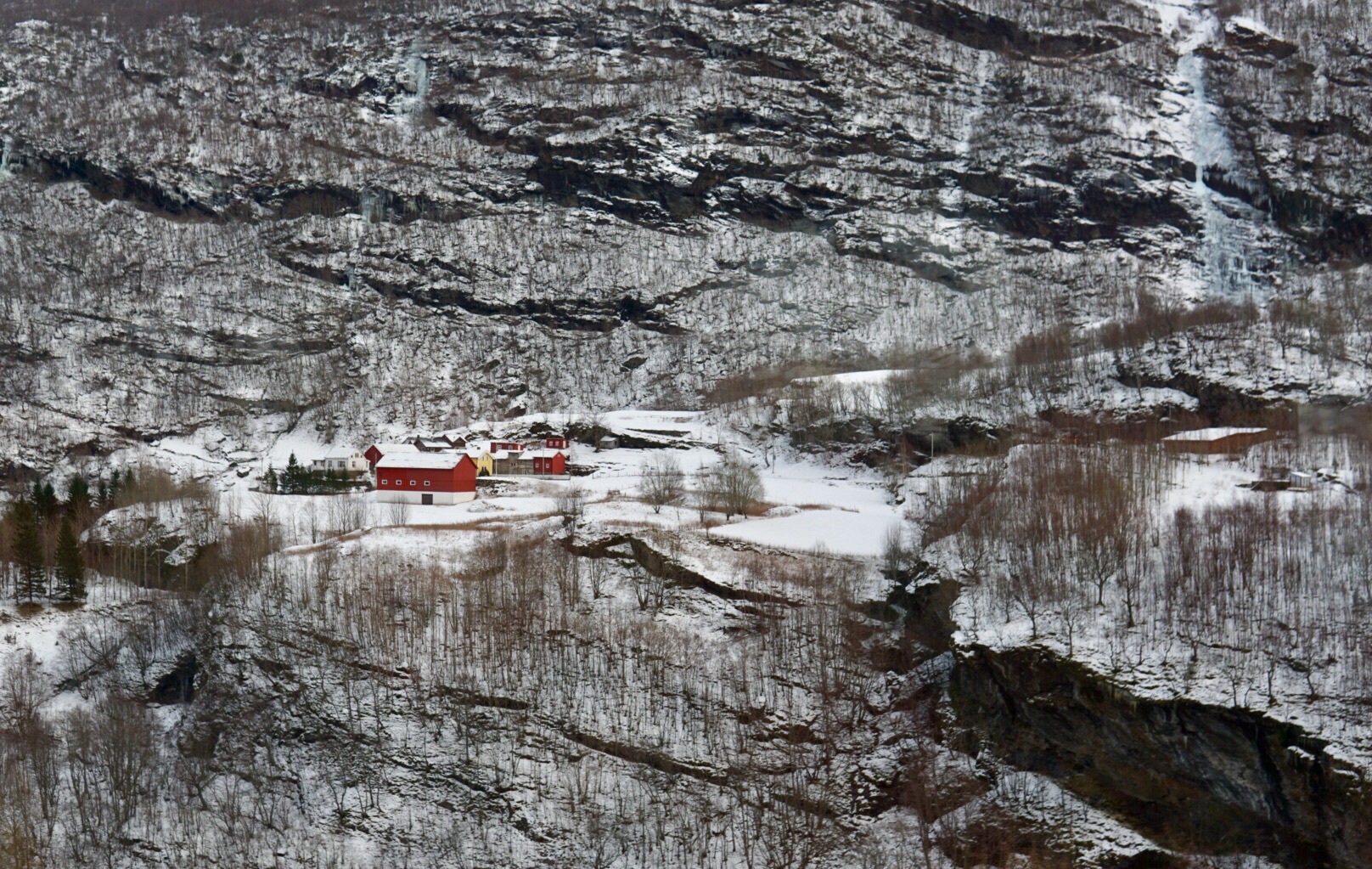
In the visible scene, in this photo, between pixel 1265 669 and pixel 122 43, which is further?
pixel 122 43

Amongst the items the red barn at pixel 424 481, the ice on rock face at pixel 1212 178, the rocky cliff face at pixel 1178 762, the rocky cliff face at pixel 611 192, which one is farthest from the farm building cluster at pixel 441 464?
the ice on rock face at pixel 1212 178

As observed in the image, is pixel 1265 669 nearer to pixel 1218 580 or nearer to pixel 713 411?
pixel 1218 580

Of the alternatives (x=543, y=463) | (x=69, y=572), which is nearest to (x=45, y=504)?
(x=69, y=572)

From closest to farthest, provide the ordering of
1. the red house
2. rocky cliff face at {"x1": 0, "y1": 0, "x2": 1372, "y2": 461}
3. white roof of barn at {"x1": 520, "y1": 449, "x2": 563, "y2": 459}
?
the red house, white roof of barn at {"x1": 520, "y1": 449, "x2": 563, "y2": 459}, rocky cliff face at {"x1": 0, "y1": 0, "x2": 1372, "y2": 461}

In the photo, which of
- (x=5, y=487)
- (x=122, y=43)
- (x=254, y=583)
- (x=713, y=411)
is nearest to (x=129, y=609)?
(x=254, y=583)

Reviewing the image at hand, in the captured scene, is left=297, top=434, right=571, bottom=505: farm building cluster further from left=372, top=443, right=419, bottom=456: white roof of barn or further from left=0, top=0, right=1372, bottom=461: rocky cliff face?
left=0, top=0, right=1372, bottom=461: rocky cliff face

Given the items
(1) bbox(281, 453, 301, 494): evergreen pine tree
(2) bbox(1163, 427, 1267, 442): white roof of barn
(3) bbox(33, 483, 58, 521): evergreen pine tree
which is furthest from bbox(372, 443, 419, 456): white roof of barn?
(2) bbox(1163, 427, 1267, 442): white roof of barn

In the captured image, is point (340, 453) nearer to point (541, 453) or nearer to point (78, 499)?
point (541, 453)

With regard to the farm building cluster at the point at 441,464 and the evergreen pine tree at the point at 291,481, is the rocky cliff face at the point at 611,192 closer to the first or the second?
the farm building cluster at the point at 441,464
